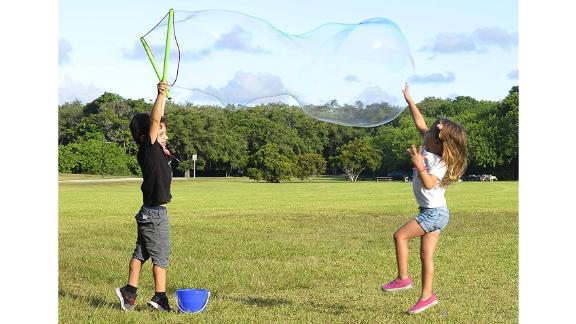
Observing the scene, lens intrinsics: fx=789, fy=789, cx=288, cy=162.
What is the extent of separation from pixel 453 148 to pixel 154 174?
→ 1.99 meters

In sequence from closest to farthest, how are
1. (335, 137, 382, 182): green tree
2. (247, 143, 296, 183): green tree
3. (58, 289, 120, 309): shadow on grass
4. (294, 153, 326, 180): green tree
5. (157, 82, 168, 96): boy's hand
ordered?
(157, 82, 168, 96): boy's hand < (58, 289, 120, 309): shadow on grass < (247, 143, 296, 183): green tree < (294, 153, 326, 180): green tree < (335, 137, 382, 182): green tree

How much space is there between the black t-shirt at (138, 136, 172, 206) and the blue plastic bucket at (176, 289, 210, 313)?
62cm

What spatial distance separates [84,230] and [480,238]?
6.04 m

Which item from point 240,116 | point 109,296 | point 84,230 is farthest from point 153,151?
point 240,116

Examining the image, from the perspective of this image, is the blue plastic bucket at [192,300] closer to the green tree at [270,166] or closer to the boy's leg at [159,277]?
the boy's leg at [159,277]

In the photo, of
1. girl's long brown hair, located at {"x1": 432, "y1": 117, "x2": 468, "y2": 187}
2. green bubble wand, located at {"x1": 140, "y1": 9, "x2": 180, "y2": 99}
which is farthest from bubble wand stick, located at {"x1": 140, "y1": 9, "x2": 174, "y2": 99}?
girl's long brown hair, located at {"x1": 432, "y1": 117, "x2": 468, "y2": 187}

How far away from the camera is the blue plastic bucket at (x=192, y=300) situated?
17.0 ft

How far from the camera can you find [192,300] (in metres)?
5.21

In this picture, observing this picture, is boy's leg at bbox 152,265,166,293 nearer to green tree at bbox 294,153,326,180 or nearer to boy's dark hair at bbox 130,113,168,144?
boy's dark hair at bbox 130,113,168,144

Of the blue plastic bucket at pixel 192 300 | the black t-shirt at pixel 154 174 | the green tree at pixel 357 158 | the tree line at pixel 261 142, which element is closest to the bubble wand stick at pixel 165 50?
the black t-shirt at pixel 154 174

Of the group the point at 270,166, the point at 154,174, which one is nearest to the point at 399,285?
the point at 154,174

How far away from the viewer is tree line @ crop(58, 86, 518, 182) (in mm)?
47594

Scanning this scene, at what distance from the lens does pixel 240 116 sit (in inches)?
2108

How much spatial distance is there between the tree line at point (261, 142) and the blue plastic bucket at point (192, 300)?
40.2m
